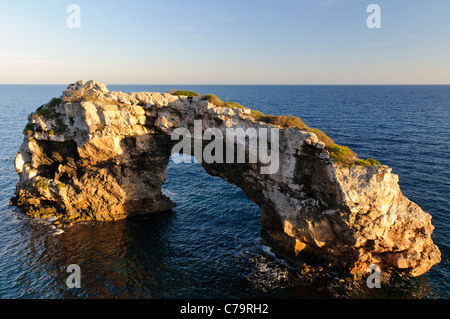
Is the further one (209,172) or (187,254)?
(209,172)

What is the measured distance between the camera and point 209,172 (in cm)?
3691

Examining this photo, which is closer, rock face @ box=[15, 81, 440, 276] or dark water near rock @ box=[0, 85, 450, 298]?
rock face @ box=[15, 81, 440, 276]

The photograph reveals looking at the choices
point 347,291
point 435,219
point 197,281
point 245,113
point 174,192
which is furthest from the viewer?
point 174,192

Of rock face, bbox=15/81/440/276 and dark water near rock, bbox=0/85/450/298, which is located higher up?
rock face, bbox=15/81/440/276

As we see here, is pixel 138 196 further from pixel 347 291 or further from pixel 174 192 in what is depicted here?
pixel 347 291

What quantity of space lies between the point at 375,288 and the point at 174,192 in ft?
111

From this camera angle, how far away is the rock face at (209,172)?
24.7m

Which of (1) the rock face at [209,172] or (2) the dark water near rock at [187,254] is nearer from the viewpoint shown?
(1) the rock face at [209,172]

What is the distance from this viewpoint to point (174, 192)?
158 ft

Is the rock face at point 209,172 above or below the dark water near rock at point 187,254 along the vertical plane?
above

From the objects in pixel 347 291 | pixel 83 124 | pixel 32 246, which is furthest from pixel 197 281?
pixel 83 124

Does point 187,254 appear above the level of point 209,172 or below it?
below

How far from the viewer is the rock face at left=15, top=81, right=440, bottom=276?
2470cm

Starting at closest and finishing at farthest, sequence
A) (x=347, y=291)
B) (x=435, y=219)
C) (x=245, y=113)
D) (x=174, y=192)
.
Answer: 1. (x=347, y=291)
2. (x=245, y=113)
3. (x=435, y=219)
4. (x=174, y=192)
